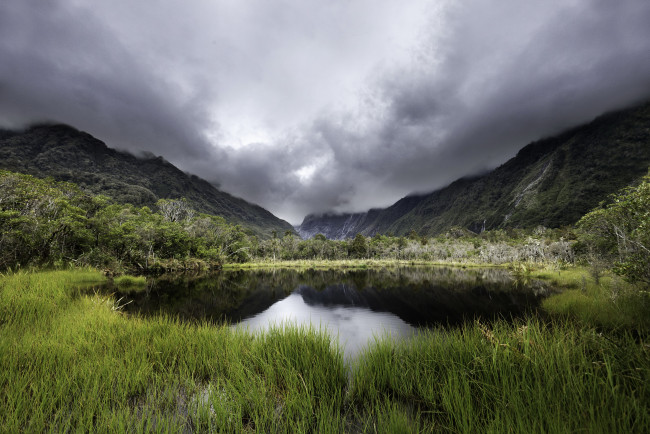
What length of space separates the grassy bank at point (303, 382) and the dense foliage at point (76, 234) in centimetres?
1668

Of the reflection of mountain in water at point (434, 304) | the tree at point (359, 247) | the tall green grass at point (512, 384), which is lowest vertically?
the reflection of mountain in water at point (434, 304)

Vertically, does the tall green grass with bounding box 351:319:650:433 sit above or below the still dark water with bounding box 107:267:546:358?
above

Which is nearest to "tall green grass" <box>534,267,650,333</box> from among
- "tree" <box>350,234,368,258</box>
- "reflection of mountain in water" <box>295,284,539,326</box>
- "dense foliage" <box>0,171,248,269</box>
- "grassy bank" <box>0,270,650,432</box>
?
"reflection of mountain in water" <box>295,284,539,326</box>

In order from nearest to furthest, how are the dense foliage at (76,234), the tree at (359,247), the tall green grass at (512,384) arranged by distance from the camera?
1. the tall green grass at (512,384)
2. the dense foliage at (76,234)
3. the tree at (359,247)

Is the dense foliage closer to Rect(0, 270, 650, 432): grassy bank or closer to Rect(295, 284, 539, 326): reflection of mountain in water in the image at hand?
Rect(0, 270, 650, 432): grassy bank

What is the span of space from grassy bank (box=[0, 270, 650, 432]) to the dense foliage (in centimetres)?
1668

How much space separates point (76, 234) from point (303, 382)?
102 ft

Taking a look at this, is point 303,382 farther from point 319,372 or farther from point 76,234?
point 76,234

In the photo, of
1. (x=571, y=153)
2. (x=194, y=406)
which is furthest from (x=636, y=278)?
(x=571, y=153)

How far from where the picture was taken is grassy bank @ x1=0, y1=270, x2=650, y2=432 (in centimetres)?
309

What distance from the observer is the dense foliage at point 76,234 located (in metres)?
18.0

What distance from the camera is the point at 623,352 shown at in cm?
399

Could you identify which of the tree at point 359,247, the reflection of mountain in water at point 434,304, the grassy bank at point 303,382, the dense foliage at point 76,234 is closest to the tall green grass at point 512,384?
the grassy bank at point 303,382

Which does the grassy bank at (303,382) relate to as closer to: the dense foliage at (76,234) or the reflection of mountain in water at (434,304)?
the reflection of mountain in water at (434,304)
